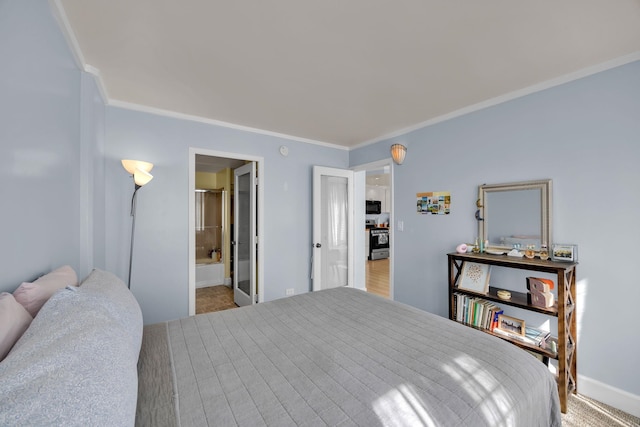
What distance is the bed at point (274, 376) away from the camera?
612 millimetres

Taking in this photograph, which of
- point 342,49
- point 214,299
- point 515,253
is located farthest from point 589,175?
point 214,299

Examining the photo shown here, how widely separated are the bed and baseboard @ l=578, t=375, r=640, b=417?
1237mm

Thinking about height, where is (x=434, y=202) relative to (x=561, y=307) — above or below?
above

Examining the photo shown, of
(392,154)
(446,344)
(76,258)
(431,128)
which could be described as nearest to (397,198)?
(392,154)

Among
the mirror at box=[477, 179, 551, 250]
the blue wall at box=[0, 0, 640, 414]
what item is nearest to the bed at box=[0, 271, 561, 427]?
the blue wall at box=[0, 0, 640, 414]

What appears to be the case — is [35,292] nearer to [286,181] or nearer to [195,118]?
[195,118]

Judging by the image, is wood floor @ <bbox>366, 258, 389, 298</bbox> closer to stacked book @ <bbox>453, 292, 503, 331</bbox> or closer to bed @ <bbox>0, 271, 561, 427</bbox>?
stacked book @ <bbox>453, 292, 503, 331</bbox>

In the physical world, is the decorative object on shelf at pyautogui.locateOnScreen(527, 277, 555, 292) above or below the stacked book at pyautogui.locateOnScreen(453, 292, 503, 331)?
above

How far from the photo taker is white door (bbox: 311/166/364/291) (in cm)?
385

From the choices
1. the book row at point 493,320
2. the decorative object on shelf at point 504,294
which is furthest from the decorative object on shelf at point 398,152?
the decorative object on shelf at point 504,294

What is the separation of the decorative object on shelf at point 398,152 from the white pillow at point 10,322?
3.38 m

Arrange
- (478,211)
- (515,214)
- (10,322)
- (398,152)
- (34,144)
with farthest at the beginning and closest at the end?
(398,152), (478,211), (515,214), (34,144), (10,322)

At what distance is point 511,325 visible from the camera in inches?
89.4

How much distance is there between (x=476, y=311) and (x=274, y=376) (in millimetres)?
2140
